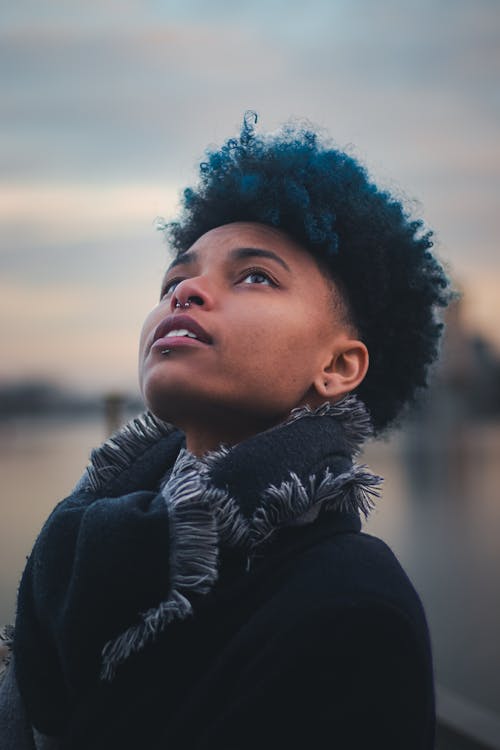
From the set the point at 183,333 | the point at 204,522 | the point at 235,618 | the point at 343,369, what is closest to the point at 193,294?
the point at 183,333

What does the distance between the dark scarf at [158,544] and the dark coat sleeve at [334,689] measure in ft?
0.68

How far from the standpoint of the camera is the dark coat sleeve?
1.55 metres

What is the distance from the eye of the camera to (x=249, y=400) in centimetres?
197

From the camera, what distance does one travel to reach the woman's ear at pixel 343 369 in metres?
2.10

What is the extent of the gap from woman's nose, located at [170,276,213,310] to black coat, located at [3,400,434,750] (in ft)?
1.18

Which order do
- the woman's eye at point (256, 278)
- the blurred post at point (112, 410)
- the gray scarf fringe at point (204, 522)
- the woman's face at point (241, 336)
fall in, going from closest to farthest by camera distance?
the gray scarf fringe at point (204, 522)
the woman's face at point (241, 336)
the woman's eye at point (256, 278)
the blurred post at point (112, 410)

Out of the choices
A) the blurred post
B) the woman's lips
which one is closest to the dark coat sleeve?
the woman's lips

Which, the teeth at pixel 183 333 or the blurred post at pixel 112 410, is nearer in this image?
the teeth at pixel 183 333

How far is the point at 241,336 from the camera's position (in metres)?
1.94

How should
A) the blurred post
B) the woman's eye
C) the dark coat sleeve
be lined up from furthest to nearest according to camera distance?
the blurred post < the woman's eye < the dark coat sleeve

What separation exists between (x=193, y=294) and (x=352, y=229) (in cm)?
50

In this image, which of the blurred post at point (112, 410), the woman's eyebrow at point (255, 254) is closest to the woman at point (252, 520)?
the woman's eyebrow at point (255, 254)

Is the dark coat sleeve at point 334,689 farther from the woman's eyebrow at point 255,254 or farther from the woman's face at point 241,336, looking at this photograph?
the woman's eyebrow at point 255,254

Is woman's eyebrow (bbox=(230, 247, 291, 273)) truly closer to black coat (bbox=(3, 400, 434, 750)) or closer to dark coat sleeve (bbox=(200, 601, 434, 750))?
black coat (bbox=(3, 400, 434, 750))
